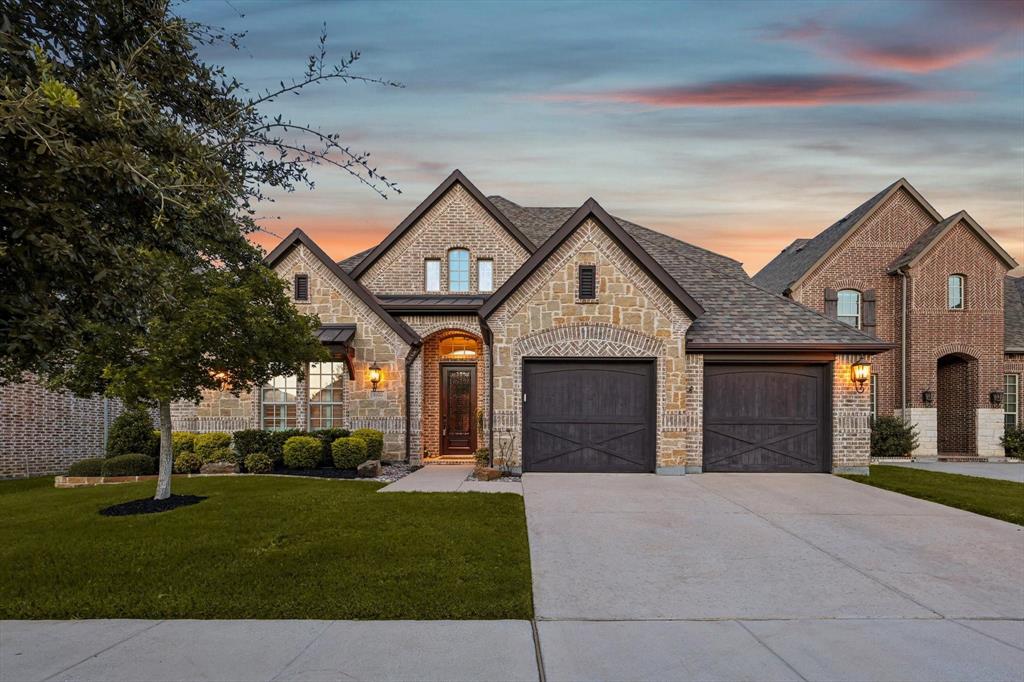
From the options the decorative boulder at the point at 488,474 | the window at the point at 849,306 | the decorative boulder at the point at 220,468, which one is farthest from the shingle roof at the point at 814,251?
the decorative boulder at the point at 220,468

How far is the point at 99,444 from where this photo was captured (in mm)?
16703

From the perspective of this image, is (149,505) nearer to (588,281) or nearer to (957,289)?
(588,281)

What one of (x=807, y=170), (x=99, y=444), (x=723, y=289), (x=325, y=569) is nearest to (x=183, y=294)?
(x=325, y=569)

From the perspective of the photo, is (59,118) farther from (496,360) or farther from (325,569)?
(496,360)

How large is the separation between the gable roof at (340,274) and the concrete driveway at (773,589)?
6637 mm

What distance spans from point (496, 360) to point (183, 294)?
662cm

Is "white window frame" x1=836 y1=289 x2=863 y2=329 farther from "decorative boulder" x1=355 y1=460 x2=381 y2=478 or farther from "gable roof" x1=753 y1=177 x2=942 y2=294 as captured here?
"decorative boulder" x1=355 y1=460 x2=381 y2=478

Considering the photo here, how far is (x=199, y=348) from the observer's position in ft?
29.6

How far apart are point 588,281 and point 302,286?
304 inches

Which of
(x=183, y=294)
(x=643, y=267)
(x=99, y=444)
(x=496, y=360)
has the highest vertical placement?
(x=643, y=267)

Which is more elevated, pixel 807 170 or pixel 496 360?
pixel 807 170

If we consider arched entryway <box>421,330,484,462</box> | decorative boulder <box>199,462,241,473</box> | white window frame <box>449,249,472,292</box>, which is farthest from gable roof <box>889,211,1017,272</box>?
decorative boulder <box>199,462,241,473</box>

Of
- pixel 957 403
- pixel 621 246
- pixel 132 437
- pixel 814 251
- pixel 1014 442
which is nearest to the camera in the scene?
pixel 621 246

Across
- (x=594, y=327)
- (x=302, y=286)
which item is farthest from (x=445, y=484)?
(x=302, y=286)
